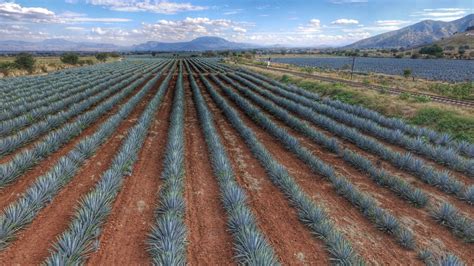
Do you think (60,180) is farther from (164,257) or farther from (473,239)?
(473,239)

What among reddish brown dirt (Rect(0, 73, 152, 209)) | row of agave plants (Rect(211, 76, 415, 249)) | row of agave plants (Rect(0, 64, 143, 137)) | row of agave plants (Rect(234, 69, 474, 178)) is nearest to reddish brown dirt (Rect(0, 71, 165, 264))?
reddish brown dirt (Rect(0, 73, 152, 209))

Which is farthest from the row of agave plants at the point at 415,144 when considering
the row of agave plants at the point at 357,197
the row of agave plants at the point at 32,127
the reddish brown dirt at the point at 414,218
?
the row of agave plants at the point at 32,127

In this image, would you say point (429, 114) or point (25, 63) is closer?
point (429, 114)

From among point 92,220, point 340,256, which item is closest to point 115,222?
point 92,220

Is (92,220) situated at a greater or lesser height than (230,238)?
greater

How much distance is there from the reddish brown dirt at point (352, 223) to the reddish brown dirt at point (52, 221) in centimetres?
564

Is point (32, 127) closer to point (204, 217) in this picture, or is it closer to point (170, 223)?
point (204, 217)

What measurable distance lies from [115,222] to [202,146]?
5534mm

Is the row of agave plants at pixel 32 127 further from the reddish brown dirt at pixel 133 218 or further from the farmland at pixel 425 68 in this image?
the farmland at pixel 425 68

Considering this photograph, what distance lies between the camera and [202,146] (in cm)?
1116

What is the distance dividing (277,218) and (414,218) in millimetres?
3111

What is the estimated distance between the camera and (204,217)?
6293 mm

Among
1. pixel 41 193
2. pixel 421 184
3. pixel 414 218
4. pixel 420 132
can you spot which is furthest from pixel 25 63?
pixel 414 218

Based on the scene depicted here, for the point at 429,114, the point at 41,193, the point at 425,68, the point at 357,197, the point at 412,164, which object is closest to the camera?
the point at 41,193
